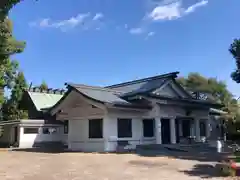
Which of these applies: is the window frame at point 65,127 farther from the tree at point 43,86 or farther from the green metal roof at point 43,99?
the tree at point 43,86

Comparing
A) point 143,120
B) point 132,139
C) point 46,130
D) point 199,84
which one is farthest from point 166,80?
point 199,84

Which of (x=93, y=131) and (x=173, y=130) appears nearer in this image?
(x=93, y=131)

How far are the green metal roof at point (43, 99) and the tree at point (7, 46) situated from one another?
3512 mm

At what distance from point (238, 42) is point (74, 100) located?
43.7 ft

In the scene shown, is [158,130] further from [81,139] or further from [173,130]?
[81,139]

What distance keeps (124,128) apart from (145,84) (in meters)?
6.38

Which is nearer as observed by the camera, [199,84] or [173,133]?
[173,133]

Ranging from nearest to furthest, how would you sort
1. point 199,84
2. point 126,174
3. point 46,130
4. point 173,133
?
point 126,174
point 173,133
point 46,130
point 199,84

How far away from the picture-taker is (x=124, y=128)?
24.4 metres

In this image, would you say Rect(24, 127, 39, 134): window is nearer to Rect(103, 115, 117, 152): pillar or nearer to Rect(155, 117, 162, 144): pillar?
Rect(103, 115, 117, 152): pillar

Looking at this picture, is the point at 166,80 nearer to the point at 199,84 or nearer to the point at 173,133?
the point at 173,133

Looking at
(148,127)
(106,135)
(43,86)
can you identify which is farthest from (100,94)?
(43,86)

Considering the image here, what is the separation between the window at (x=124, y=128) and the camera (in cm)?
2416

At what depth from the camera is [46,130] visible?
35531 mm
